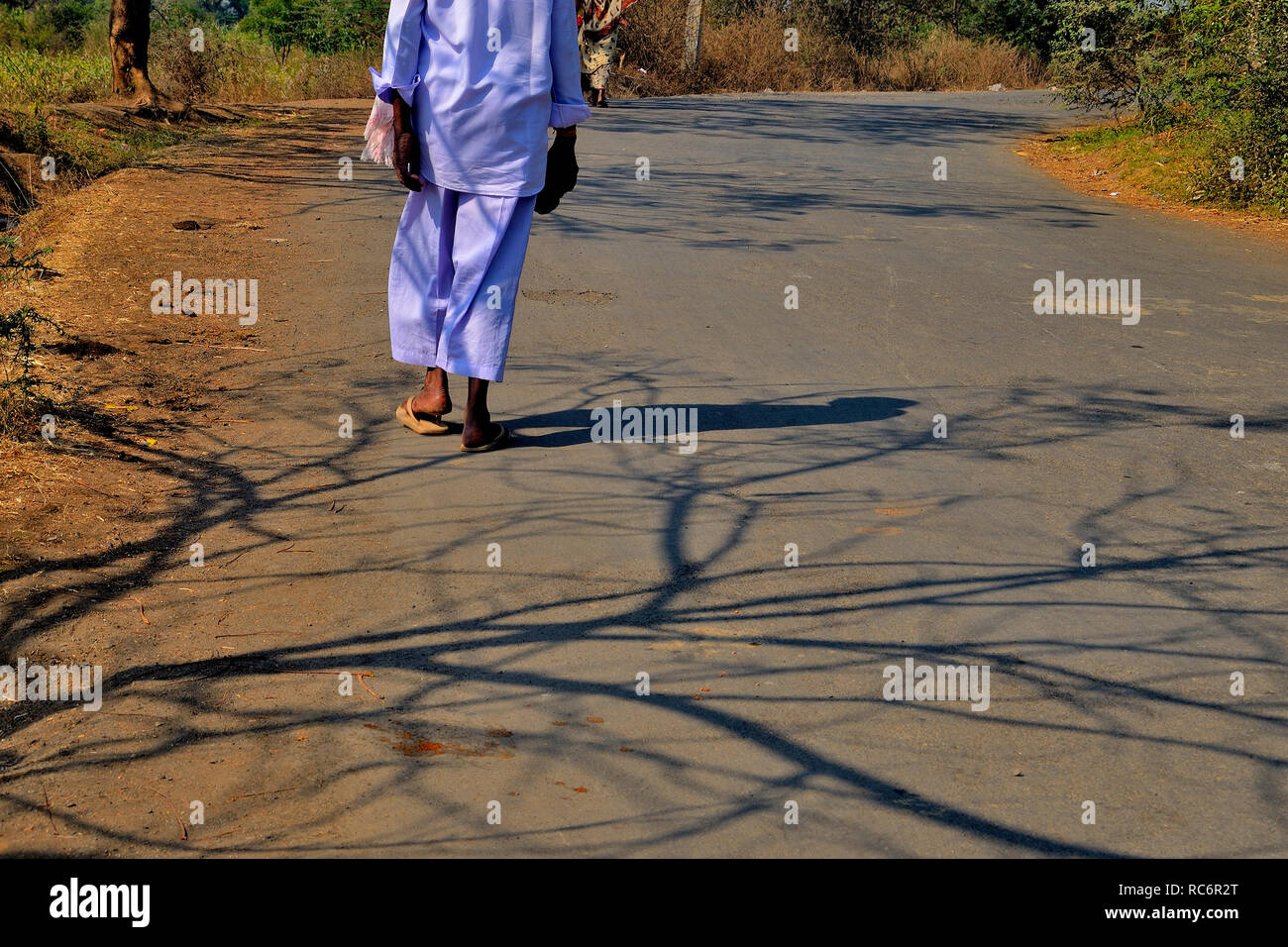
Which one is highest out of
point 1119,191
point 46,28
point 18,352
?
point 46,28

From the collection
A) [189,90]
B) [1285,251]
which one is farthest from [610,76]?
[1285,251]

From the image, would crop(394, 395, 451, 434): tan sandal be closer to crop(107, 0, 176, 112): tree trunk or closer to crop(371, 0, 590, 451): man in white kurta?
crop(371, 0, 590, 451): man in white kurta

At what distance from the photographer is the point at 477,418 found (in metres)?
5.29

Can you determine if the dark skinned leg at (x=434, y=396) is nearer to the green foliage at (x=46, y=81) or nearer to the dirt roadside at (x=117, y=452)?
the dirt roadside at (x=117, y=452)

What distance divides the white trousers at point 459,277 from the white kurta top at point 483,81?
112 mm

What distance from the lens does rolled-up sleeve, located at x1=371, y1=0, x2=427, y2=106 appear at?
504cm

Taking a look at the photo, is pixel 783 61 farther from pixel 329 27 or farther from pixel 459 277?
pixel 459 277

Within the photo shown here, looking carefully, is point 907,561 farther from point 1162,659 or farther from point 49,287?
point 49,287

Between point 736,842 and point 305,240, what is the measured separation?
737 cm

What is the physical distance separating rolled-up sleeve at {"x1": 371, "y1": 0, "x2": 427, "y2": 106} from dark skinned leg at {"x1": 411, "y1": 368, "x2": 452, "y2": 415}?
114cm

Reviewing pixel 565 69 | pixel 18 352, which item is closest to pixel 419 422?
pixel 565 69

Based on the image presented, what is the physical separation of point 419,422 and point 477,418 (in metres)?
0.34

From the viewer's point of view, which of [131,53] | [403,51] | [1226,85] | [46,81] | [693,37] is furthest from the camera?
[693,37]

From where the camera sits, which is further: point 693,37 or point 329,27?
point 329,27
